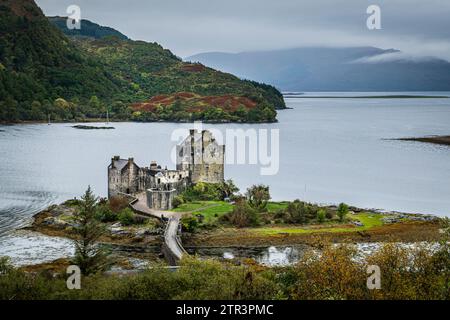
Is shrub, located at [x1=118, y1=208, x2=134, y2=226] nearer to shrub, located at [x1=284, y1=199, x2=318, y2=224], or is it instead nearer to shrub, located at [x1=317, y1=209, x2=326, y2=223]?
shrub, located at [x1=284, y1=199, x2=318, y2=224]

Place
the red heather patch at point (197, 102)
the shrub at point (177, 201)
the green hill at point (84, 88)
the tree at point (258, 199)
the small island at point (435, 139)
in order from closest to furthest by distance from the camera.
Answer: the shrub at point (177, 201) → the tree at point (258, 199) → the small island at point (435, 139) → the green hill at point (84, 88) → the red heather patch at point (197, 102)

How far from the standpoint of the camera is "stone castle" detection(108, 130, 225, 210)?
5159 centimetres

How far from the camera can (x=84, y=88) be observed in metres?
160

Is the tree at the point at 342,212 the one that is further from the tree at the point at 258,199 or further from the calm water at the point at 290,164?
the calm water at the point at 290,164

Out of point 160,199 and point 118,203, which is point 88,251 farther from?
point 118,203

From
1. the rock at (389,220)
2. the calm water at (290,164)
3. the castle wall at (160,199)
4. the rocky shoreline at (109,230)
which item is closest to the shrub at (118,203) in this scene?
the castle wall at (160,199)

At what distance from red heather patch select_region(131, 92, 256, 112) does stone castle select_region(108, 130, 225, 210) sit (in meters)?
98.7

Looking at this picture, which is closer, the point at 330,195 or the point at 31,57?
the point at 330,195

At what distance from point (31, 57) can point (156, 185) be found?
12360cm

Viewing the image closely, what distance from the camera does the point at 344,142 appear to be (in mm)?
113375

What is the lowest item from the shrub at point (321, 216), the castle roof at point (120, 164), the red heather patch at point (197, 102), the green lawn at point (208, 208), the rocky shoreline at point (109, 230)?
the rocky shoreline at point (109, 230)

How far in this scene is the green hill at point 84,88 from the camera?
147m

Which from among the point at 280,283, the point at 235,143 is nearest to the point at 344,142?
the point at 235,143
